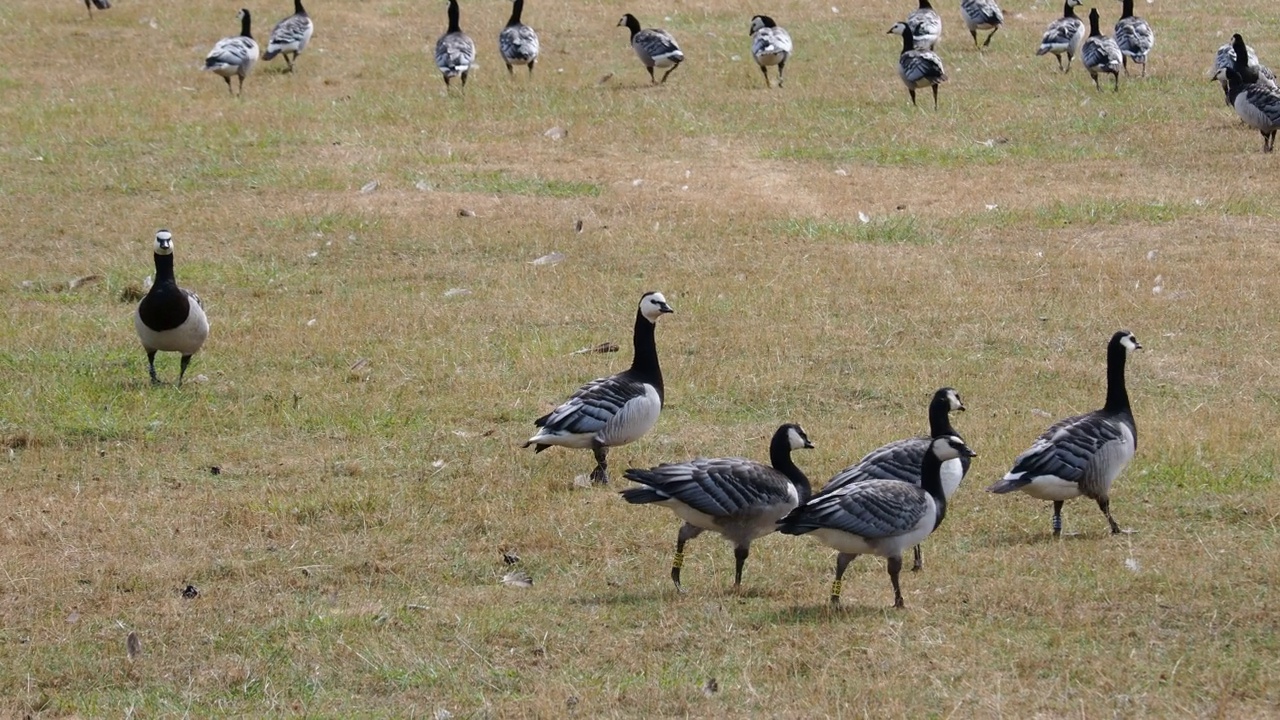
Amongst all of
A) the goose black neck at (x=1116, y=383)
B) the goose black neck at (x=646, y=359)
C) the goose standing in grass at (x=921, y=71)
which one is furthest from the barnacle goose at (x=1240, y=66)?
the goose black neck at (x=646, y=359)

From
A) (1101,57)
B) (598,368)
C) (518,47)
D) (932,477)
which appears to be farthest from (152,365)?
(1101,57)

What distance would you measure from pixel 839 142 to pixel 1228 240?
23.2 feet

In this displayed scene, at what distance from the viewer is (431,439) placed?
13.2m

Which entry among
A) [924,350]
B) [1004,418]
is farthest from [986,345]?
[1004,418]

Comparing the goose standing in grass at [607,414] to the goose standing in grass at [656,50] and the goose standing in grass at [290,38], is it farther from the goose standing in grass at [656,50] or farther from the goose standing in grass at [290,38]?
the goose standing in grass at [290,38]

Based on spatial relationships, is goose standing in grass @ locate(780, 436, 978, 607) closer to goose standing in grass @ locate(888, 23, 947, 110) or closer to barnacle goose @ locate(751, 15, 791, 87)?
goose standing in grass @ locate(888, 23, 947, 110)

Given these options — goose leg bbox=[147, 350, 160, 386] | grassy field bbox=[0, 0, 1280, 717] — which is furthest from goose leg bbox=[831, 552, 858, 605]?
goose leg bbox=[147, 350, 160, 386]

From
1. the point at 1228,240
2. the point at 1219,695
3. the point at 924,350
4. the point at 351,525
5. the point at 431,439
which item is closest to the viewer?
the point at 1219,695

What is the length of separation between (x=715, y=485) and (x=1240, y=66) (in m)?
20.0

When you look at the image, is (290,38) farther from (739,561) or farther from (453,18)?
(739,561)

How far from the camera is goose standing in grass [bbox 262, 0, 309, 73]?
29.6 metres

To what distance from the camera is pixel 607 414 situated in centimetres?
1178

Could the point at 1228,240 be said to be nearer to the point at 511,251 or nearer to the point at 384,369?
the point at 511,251

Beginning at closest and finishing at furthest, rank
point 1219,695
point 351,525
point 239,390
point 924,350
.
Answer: point 1219,695, point 351,525, point 239,390, point 924,350
